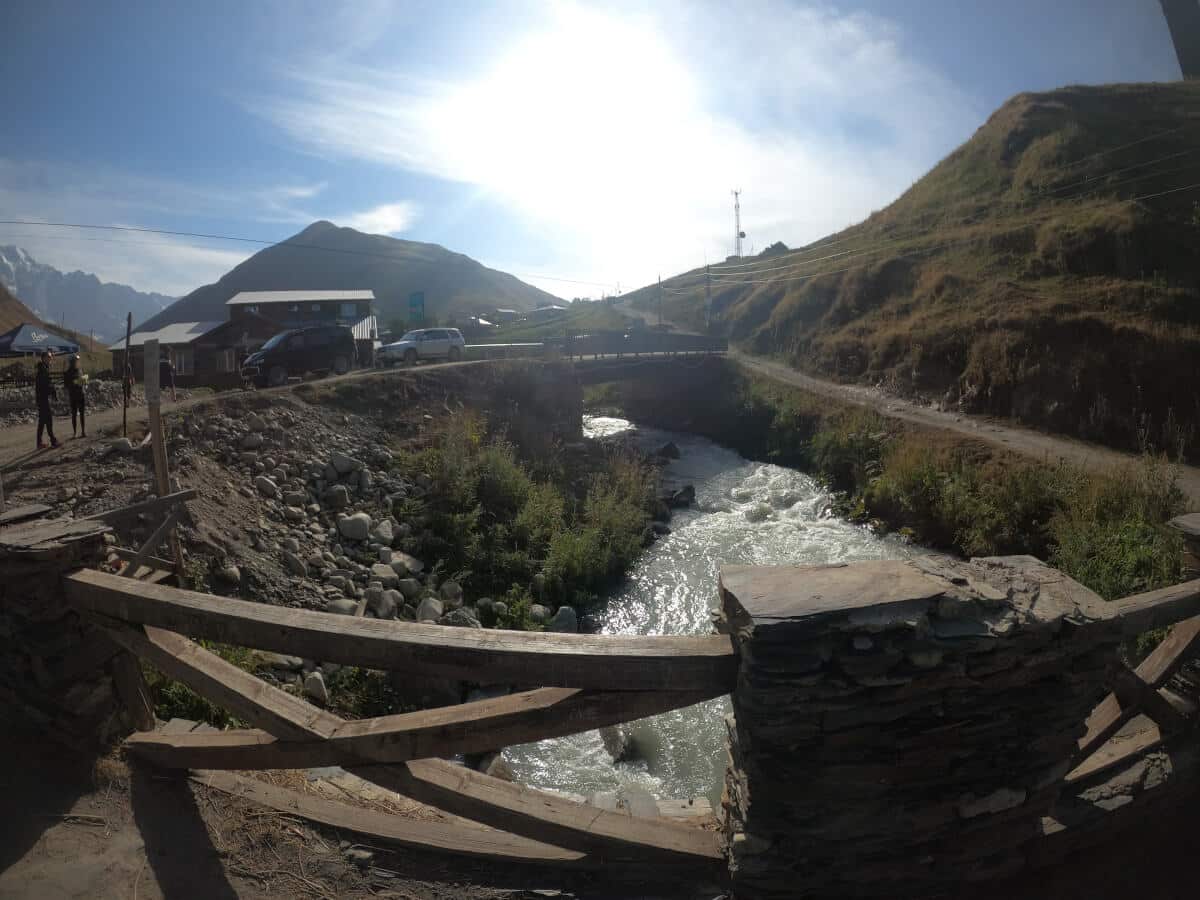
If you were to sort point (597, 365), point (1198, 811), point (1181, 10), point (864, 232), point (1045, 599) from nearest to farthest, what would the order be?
1. point (1045, 599)
2. point (1198, 811)
3. point (597, 365)
4. point (864, 232)
5. point (1181, 10)

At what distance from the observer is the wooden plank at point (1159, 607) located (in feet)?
9.43

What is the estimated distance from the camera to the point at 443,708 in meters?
2.43

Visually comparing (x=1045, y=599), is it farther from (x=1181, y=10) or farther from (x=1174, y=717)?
(x=1181, y=10)

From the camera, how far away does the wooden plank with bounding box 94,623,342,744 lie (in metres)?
2.67

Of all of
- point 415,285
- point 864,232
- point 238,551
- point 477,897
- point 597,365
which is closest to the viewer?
point 477,897

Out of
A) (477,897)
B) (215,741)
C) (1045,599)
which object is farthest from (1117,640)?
(215,741)

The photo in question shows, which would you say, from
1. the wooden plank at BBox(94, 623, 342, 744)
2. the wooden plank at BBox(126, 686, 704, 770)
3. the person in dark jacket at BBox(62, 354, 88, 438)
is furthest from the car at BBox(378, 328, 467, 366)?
the wooden plank at BBox(126, 686, 704, 770)

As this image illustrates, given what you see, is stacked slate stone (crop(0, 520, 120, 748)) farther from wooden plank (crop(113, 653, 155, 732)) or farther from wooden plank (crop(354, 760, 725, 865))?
wooden plank (crop(354, 760, 725, 865))

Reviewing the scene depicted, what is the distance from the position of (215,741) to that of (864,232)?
47.6 metres

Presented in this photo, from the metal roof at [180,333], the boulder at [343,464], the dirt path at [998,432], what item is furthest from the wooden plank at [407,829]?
the metal roof at [180,333]

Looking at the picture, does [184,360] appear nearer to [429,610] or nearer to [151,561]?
[429,610]

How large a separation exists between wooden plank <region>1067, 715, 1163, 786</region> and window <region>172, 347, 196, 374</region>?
35.9 meters

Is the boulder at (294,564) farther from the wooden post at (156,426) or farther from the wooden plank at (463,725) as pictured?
the wooden plank at (463,725)

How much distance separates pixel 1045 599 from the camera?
2.53 metres
